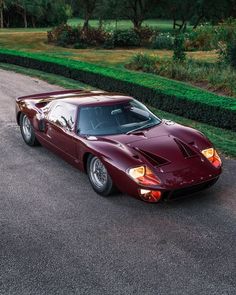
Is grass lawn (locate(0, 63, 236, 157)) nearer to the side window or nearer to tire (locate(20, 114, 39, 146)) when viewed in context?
the side window

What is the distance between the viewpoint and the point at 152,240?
5.81 meters

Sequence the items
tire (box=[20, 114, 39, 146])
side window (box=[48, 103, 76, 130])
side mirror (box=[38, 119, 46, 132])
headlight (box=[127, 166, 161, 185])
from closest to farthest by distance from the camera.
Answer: headlight (box=[127, 166, 161, 185])
side window (box=[48, 103, 76, 130])
side mirror (box=[38, 119, 46, 132])
tire (box=[20, 114, 39, 146])

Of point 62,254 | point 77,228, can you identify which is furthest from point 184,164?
point 62,254

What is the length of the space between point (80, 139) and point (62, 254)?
2492mm

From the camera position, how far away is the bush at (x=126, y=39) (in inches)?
1320

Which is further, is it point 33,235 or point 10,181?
point 10,181

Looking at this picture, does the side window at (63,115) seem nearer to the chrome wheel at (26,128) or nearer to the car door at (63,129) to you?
the car door at (63,129)

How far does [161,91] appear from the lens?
44.5 feet

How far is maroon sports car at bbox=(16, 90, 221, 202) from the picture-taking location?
6444 millimetres

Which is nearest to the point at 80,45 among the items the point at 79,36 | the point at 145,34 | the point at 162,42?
the point at 79,36

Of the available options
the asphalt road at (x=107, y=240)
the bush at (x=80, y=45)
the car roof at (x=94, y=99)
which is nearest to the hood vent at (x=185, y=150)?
the asphalt road at (x=107, y=240)

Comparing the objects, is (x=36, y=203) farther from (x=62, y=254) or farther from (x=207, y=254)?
(x=207, y=254)

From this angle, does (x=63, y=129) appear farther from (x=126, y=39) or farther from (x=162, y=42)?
(x=126, y=39)

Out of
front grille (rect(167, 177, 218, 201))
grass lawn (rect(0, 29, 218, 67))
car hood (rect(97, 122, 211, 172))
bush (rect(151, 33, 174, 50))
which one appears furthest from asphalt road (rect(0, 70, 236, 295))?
bush (rect(151, 33, 174, 50))
